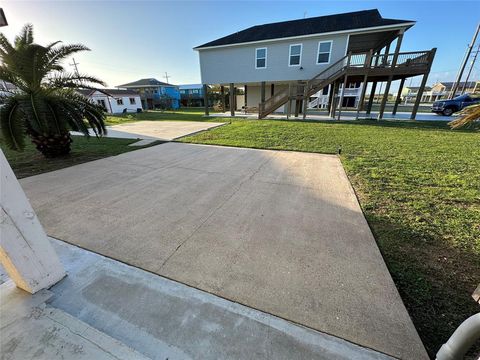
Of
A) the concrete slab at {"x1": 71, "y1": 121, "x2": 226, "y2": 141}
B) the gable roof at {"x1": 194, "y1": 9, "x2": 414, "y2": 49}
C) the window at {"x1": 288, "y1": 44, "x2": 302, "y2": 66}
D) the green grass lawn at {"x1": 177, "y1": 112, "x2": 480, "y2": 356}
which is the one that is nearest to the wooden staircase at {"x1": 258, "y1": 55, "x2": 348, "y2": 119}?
the window at {"x1": 288, "y1": 44, "x2": 302, "y2": 66}

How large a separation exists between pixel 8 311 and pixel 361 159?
21.1 feet

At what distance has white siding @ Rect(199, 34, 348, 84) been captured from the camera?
12.9 metres

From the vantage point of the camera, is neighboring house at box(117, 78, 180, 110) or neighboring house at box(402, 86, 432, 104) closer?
neighboring house at box(117, 78, 180, 110)

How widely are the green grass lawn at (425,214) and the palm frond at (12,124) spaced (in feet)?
18.0

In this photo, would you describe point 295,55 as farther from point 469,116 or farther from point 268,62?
point 469,116

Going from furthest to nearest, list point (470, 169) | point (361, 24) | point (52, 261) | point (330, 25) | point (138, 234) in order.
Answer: point (330, 25), point (361, 24), point (470, 169), point (138, 234), point (52, 261)

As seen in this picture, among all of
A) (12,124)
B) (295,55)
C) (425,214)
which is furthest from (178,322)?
(295,55)

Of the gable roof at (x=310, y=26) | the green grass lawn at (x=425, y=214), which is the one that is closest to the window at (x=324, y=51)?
the gable roof at (x=310, y=26)

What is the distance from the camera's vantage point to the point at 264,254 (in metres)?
2.30

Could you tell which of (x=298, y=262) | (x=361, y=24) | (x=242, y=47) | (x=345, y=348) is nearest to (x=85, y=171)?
(x=298, y=262)

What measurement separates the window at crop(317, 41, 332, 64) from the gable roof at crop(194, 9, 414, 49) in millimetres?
604

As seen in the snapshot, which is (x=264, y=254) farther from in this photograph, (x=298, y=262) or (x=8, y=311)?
(x=8, y=311)

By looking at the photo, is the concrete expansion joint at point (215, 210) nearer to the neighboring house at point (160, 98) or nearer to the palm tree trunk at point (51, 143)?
the palm tree trunk at point (51, 143)

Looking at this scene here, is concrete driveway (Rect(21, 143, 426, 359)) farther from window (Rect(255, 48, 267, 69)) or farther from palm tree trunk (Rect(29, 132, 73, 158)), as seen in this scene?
window (Rect(255, 48, 267, 69))
